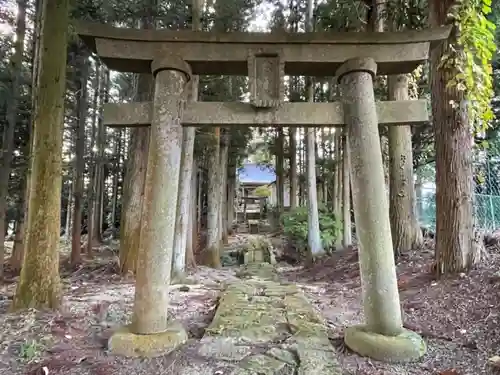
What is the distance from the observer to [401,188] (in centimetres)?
770

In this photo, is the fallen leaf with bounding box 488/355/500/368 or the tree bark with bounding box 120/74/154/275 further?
the tree bark with bounding box 120/74/154/275

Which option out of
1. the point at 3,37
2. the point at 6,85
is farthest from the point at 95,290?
the point at 3,37

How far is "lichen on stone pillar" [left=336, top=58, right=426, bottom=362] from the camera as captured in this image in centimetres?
332

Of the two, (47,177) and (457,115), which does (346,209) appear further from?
(47,177)

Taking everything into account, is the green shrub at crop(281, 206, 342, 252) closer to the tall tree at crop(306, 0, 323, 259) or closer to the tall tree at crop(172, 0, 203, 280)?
the tall tree at crop(306, 0, 323, 259)

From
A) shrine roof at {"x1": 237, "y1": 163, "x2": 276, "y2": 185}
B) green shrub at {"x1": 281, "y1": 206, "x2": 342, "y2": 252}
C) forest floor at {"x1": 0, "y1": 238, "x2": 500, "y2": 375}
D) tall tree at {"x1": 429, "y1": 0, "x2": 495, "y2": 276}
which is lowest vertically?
forest floor at {"x1": 0, "y1": 238, "x2": 500, "y2": 375}

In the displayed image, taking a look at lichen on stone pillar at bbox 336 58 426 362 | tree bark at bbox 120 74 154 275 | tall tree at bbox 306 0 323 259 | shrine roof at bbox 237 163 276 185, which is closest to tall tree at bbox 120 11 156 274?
tree bark at bbox 120 74 154 275

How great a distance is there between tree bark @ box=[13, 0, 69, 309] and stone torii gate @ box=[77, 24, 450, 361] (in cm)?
128

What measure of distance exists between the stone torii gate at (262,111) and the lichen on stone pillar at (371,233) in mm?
10

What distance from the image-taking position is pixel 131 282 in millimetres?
7469

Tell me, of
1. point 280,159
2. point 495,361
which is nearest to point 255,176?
point 280,159

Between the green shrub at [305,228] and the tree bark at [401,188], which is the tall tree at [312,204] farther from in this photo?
the tree bark at [401,188]

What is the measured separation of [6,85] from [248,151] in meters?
16.3

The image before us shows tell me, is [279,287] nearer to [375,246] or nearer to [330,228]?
[375,246]
